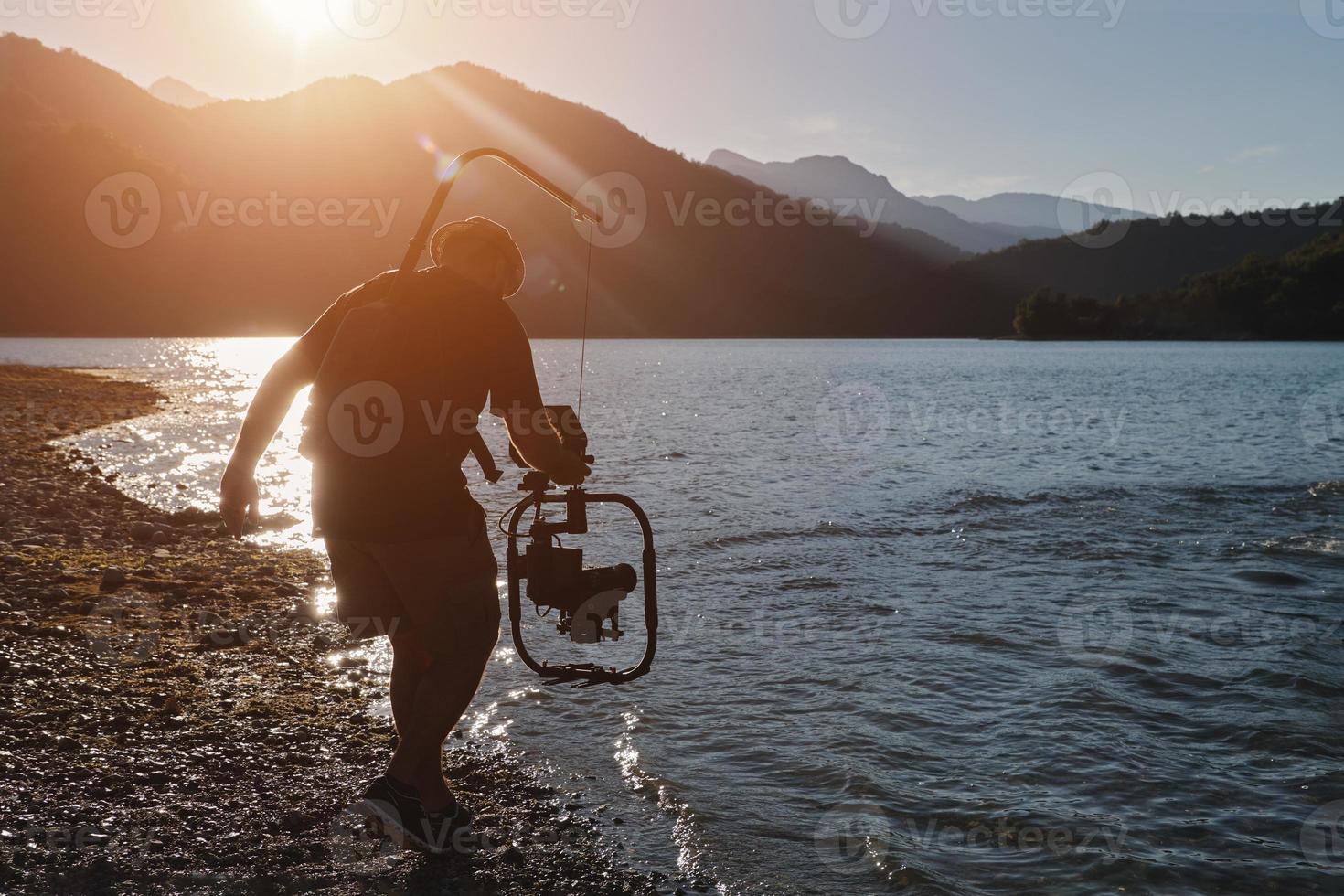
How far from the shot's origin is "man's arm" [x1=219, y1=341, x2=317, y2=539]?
3.94 meters

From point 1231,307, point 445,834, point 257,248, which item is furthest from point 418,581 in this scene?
point 257,248

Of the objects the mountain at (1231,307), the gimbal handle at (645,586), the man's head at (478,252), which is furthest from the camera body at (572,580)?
the mountain at (1231,307)

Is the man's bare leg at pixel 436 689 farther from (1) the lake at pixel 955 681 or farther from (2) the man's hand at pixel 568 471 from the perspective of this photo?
(1) the lake at pixel 955 681

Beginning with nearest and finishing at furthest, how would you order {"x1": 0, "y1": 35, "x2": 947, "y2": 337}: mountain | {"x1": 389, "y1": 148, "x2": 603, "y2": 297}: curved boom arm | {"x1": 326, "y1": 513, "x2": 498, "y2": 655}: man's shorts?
{"x1": 326, "y1": 513, "x2": 498, "y2": 655}: man's shorts, {"x1": 389, "y1": 148, "x2": 603, "y2": 297}: curved boom arm, {"x1": 0, "y1": 35, "x2": 947, "y2": 337}: mountain

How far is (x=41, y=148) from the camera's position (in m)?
178

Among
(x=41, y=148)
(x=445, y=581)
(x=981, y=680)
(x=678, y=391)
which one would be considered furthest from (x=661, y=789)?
(x=41, y=148)

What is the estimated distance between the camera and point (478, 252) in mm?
4082

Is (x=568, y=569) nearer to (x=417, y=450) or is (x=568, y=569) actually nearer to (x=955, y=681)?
(x=417, y=450)

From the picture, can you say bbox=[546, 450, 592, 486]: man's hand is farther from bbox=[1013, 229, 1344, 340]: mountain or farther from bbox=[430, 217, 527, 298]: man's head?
bbox=[1013, 229, 1344, 340]: mountain

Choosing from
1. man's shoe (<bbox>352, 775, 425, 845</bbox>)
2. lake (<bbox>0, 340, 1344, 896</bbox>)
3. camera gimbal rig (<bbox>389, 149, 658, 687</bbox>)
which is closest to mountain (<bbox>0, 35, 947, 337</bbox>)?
lake (<bbox>0, 340, 1344, 896</bbox>)

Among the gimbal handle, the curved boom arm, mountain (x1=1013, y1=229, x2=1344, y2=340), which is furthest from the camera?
mountain (x1=1013, y1=229, x2=1344, y2=340)

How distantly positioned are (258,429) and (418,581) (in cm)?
92

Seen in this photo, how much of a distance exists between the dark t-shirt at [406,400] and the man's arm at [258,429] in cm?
9

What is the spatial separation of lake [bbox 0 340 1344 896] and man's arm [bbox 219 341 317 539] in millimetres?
1690
